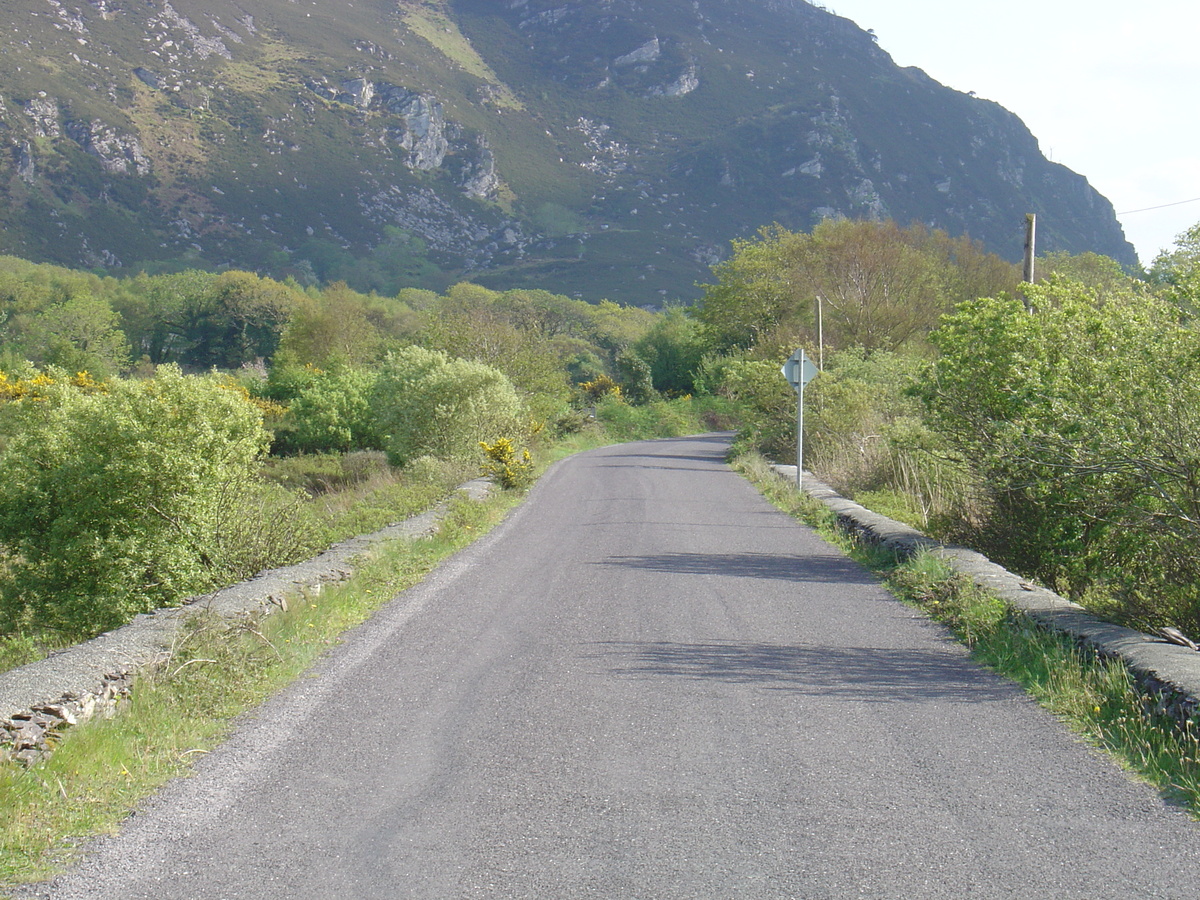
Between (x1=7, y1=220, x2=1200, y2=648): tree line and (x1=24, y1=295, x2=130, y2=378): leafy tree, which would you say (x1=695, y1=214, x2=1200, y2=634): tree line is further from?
(x1=24, y1=295, x2=130, y2=378): leafy tree

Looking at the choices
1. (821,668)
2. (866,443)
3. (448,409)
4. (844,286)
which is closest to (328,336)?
(844,286)

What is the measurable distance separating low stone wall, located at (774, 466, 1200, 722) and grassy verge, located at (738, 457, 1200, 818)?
0.23 feet

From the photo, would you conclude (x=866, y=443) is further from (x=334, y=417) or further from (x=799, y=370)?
(x=334, y=417)

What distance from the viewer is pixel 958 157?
603 feet

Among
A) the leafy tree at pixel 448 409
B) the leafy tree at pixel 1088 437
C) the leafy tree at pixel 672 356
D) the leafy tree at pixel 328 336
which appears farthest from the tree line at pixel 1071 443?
the leafy tree at pixel 328 336

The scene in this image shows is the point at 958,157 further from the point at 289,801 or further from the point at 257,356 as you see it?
the point at 289,801

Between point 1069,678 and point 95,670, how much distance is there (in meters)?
5.89

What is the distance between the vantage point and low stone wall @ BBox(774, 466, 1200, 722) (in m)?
5.24

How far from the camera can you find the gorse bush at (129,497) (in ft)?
40.3

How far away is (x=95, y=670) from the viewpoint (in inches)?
228

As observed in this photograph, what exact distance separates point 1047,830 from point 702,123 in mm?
204735

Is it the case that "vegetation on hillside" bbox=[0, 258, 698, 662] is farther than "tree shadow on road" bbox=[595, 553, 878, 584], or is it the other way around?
"vegetation on hillside" bbox=[0, 258, 698, 662]

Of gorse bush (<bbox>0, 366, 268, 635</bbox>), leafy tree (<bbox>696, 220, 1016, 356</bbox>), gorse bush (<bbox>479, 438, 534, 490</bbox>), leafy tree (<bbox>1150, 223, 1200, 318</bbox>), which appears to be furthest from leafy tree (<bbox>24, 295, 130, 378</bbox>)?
leafy tree (<bbox>1150, 223, 1200, 318</bbox>)

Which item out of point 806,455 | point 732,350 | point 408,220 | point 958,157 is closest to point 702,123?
point 958,157
